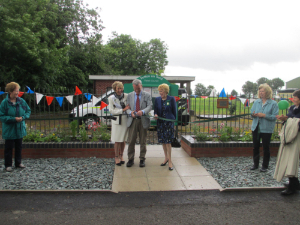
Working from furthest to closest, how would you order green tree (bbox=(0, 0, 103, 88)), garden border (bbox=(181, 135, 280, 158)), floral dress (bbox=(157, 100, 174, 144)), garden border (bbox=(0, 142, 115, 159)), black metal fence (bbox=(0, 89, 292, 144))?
green tree (bbox=(0, 0, 103, 88)) < black metal fence (bbox=(0, 89, 292, 144)) < garden border (bbox=(181, 135, 280, 158)) < garden border (bbox=(0, 142, 115, 159)) < floral dress (bbox=(157, 100, 174, 144))

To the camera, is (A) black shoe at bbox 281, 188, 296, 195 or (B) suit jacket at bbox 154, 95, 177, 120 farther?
(B) suit jacket at bbox 154, 95, 177, 120

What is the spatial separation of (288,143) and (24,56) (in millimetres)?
16604

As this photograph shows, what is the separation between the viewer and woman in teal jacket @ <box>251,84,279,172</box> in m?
5.05

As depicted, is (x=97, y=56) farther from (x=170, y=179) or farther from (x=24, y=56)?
(x=170, y=179)

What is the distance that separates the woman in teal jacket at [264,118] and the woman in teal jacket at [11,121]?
15.9ft

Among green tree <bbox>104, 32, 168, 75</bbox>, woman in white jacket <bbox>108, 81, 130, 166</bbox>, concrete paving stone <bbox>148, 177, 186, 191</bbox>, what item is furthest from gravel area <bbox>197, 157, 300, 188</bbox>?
green tree <bbox>104, 32, 168, 75</bbox>

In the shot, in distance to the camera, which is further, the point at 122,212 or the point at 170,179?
the point at 170,179

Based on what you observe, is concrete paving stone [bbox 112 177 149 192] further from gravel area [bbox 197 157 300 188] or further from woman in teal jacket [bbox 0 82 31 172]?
woman in teal jacket [bbox 0 82 31 172]

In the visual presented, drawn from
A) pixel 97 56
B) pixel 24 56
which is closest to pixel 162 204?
pixel 24 56

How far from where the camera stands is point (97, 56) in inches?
1079

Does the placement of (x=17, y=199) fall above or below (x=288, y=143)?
below

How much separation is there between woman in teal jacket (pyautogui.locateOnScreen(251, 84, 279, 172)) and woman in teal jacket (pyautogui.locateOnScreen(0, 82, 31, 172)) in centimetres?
485

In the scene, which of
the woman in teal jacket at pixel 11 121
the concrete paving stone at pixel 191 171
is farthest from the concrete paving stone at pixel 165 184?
the woman in teal jacket at pixel 11 121

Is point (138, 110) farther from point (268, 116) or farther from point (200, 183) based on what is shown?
point (268, 116)
